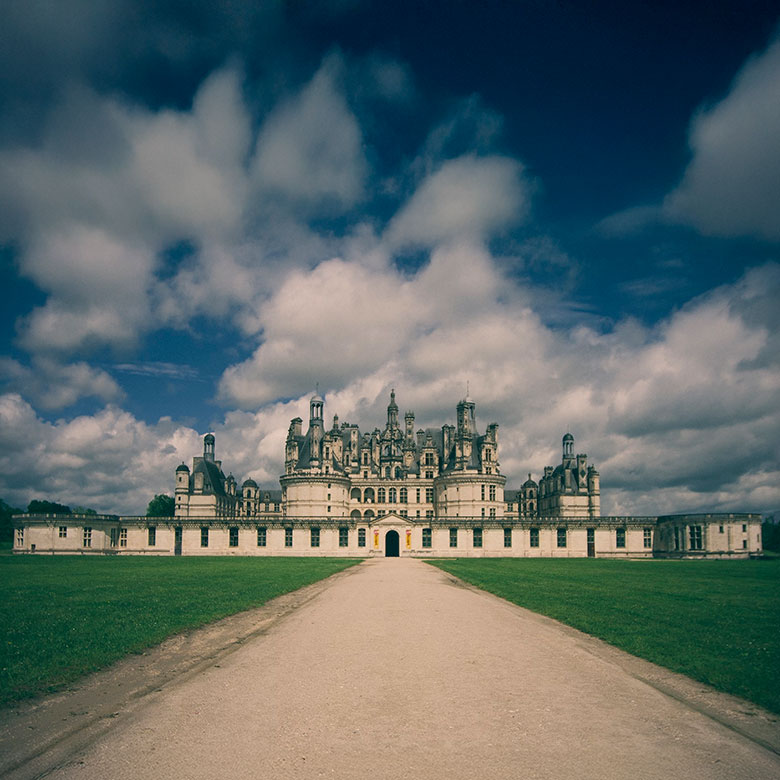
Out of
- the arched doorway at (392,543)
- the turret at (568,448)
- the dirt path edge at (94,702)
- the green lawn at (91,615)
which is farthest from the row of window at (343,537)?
the dirt path edge at (94,702)

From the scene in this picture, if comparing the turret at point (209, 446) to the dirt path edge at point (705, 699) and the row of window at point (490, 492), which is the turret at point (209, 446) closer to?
the row of window at point (490, 492)

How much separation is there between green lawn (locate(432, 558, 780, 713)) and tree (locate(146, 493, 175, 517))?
131 meters

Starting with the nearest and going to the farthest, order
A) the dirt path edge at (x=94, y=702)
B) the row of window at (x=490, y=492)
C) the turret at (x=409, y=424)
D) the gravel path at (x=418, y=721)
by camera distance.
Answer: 1. the gravel path at (x=418, y=721)
2. the dirt path edge at (x=94, y=702)
3. the row of window at (x=490, y=492)
4. the turret at (x=409, y=424)

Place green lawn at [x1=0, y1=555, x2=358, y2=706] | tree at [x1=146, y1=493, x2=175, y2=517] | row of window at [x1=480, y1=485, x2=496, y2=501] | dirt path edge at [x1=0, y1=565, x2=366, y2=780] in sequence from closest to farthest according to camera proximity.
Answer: dirt path edge at [x1=0, y1=565, x2=366, y2=780], green lawn at [x1=0, y1=555, x2=358, y2=706], row of window at [x1=480, y1=485, x2=496, y2=501], tree at [x1=146, y1=493, x2=175, y2=517]

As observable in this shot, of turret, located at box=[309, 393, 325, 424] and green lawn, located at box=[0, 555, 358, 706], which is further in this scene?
turret, located at box=[309, 393, 325, 424]

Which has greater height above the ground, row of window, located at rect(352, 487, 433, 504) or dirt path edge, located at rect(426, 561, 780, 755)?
dirt path edge, located at rect(426, 561, 780, 755)

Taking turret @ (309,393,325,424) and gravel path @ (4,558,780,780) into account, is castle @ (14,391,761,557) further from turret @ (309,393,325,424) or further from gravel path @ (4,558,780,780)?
gravel path @ (4,558,780,780)

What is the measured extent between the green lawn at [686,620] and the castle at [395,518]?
1958 inches

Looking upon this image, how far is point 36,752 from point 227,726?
2372 millimetres

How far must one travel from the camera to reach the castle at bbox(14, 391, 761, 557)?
82062 millimetres

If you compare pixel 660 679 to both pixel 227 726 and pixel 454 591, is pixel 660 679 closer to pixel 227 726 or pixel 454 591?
pixel 227 726

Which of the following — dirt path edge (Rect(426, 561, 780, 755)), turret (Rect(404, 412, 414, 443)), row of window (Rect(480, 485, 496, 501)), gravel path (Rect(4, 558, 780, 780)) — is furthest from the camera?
turret (Rect(404, 412, 414, 443))

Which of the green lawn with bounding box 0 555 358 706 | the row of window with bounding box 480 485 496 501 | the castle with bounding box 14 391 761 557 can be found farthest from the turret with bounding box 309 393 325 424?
the green lawn with bounding box 0 555 358 706

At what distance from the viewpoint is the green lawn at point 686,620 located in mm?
11820
